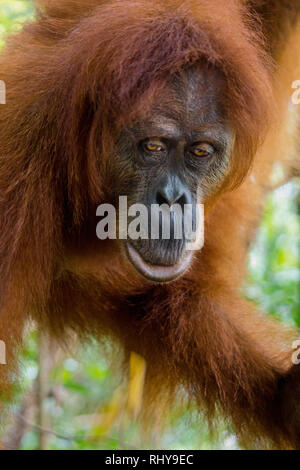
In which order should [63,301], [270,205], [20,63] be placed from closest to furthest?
[20,63] → [63,301] → [270,205]

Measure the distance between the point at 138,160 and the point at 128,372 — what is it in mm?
1728

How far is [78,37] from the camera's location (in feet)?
11.3

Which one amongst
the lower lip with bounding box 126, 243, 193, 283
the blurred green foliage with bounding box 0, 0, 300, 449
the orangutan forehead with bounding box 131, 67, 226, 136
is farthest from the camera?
the blurred green foliage with bounding box 0, 0, 300, 449

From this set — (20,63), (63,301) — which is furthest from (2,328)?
(20,63)

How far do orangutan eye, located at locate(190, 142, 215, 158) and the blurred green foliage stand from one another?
1.36 m

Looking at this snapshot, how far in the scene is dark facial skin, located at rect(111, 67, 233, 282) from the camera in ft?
11.1

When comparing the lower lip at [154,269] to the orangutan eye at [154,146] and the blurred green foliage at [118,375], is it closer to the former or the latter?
the orangutan eye at [154,146]

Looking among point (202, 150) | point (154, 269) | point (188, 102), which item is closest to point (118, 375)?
point (154, 269)

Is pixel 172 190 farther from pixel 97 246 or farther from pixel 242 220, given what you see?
pixel 242 220

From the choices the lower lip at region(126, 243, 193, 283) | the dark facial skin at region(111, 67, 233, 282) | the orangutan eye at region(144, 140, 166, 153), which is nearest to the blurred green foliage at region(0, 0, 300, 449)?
the lower lip at region(126, 243, 193, 283)

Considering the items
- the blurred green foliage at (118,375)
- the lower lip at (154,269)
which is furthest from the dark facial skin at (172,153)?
the blurred green foliage at (118,375)

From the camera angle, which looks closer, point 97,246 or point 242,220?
point 97,246

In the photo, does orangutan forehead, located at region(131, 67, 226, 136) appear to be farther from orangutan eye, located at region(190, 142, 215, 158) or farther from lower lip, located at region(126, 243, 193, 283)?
lower lip, located at region(126, 243, 193, 283)

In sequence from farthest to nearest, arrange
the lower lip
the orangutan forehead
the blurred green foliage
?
1. the blurred green foliage
2. the lower lip
3. the orangutan forehead
